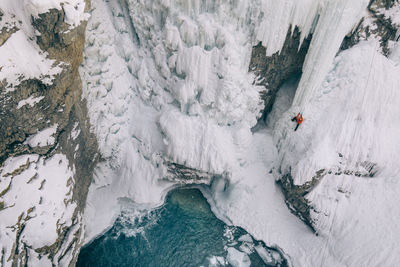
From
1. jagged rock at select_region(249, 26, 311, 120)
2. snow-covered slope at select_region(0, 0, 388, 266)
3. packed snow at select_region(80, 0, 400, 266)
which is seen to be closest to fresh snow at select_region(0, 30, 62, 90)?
snow-covered slope at select_region(0, 0, 388, 266)

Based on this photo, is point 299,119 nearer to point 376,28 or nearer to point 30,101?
point 376,28

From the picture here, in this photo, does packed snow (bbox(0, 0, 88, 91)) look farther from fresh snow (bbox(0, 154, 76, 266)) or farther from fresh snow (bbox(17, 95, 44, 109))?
fresh snow (bbox(0, 154, 76, 266))

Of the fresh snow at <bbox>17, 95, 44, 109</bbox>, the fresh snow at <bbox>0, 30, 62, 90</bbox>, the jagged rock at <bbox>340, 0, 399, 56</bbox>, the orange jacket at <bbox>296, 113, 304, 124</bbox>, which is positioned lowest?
the orange jacket at <bbox>296, 113, 304, 124</bbox>

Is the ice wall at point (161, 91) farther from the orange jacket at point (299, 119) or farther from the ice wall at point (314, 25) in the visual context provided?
the orange jacket at point (299, 119)

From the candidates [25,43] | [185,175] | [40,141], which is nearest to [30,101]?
[40,141]

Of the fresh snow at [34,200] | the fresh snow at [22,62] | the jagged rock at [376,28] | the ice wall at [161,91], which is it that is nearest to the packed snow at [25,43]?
the fresh snow at [22,62]

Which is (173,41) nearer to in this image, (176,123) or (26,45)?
(176,123)
